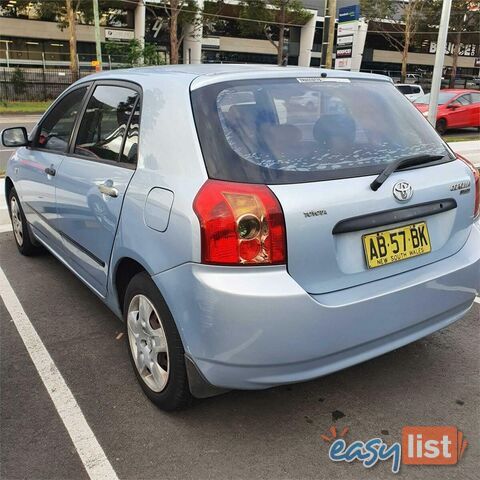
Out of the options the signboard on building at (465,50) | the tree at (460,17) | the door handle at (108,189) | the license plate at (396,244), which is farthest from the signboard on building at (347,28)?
the signboard on building at (465,50)

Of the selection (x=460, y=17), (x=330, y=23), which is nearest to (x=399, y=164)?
(x=330, y=23)

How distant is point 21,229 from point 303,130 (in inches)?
138

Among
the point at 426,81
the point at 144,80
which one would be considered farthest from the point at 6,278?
the point at 426,81


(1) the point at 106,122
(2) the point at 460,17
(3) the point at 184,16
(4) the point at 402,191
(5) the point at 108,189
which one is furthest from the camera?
(2) the point at 460,17

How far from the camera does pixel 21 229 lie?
5.06 metres

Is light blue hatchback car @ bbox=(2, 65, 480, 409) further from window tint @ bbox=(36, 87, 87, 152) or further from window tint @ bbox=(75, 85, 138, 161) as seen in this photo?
window tint @ bbox=(36, 87, 87, 152)

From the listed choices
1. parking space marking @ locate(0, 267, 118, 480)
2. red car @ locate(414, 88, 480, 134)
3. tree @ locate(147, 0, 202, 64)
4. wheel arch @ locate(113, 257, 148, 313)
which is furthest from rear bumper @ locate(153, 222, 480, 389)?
tree @ locate(147, 0, 202, 64)

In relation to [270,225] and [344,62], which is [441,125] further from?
[270,225]

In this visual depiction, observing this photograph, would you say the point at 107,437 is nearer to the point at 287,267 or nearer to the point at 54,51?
the point at 287,267

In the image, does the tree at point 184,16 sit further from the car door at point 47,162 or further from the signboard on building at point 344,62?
the car door at point 47,162

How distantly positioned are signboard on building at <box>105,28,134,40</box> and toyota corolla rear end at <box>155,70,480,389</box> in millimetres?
44735

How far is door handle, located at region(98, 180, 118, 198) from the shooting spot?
285cm

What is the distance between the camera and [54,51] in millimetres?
43375

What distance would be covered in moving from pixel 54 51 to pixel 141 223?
4613cm
